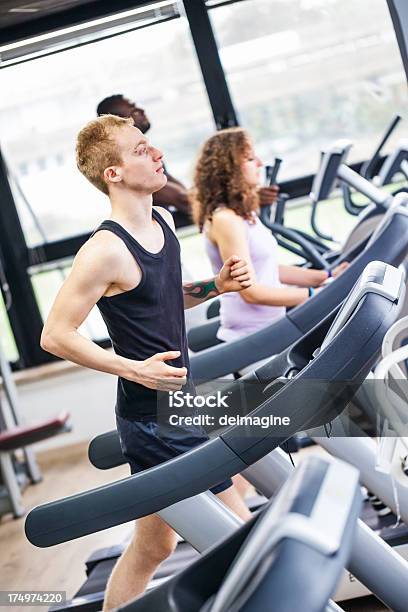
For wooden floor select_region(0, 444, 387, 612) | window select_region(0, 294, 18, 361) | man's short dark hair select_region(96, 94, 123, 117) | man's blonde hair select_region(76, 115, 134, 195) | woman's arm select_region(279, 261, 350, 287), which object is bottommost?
wooden floor select_region(0, 444, 387, 612)

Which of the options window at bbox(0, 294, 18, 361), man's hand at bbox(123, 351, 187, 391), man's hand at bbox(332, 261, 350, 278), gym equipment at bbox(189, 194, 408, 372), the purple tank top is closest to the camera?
man's hand at bbox(123, 351, 187, 391)

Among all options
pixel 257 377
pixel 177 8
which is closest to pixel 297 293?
pixel 257 377

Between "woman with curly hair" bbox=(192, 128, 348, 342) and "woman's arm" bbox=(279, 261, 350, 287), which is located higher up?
"woman with curly hair" bbox=(192, 128, 348, 342)

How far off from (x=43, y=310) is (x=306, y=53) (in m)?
2.08

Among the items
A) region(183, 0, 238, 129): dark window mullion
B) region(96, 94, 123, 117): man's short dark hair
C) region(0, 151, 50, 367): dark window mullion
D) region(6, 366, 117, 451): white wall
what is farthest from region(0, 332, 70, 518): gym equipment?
region(96, 94, 123, 117): man's short dark hair

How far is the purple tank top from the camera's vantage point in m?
3.33

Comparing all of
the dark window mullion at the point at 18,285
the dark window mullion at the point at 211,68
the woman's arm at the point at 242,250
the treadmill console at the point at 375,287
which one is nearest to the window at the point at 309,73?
the dark window mullion at the point at 211,68

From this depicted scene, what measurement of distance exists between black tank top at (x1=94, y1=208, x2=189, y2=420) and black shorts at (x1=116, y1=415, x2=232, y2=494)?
0.02 meters

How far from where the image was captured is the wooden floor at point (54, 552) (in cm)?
359

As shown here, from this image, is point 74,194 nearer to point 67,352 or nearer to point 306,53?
point 306,53

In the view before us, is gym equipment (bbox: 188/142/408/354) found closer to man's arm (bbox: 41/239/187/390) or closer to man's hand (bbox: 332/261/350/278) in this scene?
man's hand (bbox: 332/261/350/278)

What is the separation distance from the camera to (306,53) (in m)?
5.65

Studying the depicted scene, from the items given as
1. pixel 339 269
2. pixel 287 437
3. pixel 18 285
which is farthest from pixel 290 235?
pixel 287 437

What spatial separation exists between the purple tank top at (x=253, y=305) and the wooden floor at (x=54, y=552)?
99 centimetres
